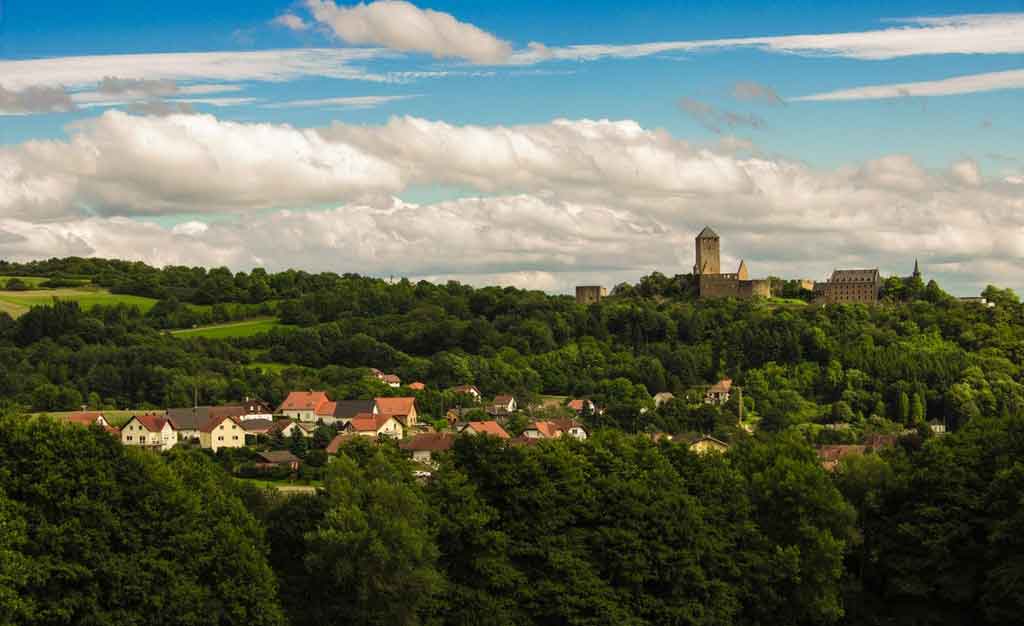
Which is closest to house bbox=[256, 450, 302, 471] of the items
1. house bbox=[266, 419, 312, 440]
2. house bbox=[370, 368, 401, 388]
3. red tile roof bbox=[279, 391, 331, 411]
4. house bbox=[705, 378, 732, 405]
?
house bbox=[266, 419, 312, 440]

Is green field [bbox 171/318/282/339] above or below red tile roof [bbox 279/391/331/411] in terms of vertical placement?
above

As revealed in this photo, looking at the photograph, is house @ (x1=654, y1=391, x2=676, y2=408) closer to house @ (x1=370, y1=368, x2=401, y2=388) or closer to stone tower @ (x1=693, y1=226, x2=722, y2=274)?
house @ (x1=370, y1=368, x2=401, y2=388)

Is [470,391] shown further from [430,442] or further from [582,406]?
[430,442]

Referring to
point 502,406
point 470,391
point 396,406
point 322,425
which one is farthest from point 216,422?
point 470,391

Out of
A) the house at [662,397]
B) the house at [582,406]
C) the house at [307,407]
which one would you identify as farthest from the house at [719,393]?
the house at [307,407]

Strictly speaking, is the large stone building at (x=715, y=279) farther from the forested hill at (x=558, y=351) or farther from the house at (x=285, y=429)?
the house at (x=285, y=429)

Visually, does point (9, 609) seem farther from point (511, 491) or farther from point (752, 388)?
point (752, 388)
